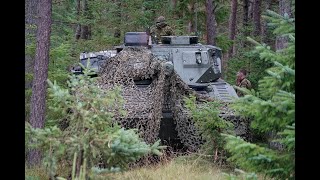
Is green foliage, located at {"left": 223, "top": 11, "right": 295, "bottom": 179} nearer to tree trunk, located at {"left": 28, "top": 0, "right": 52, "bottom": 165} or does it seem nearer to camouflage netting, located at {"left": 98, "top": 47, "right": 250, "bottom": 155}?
camouflage netting, located at {"left": 98, "top": 47, "right": 250, "bottom": 155}

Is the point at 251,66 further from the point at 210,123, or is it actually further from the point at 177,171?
the point at 177,171

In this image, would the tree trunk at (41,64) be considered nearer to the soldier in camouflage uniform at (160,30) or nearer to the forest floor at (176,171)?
the forest floor at (176,171)

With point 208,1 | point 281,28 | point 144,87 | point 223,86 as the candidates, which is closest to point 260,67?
point 208,1

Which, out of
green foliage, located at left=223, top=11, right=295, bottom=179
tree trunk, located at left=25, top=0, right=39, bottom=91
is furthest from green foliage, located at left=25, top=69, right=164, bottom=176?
tree trunk, located at left=25, top=0, right=39, bottom=91

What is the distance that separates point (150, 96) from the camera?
396 inches

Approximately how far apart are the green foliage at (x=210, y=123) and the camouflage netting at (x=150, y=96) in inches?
17.4

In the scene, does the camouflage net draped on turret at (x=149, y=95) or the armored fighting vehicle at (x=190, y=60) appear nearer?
the camouflage net draped on turret at (x=149, y=95)

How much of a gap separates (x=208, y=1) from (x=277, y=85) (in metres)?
13.8

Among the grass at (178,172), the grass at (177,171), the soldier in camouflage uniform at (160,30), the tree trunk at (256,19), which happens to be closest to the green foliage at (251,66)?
the soldier in camouflage uniform at (160,30)

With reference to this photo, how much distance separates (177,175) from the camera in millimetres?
8219

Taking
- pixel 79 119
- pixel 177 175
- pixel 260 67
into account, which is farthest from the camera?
pixel 260 67

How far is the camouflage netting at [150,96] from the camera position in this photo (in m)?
9.74
